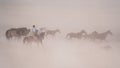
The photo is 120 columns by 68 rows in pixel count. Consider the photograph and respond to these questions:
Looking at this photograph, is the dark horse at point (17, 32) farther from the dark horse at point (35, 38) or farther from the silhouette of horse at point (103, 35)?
the silhouette of horse at point (103, 35)

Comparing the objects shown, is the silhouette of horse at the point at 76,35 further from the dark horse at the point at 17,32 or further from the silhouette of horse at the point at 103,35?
the dark horse at the point at 17,32

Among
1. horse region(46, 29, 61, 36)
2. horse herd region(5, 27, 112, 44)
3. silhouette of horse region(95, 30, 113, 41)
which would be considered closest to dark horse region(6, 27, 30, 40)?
horse herd region(5, 27, 112, 44)

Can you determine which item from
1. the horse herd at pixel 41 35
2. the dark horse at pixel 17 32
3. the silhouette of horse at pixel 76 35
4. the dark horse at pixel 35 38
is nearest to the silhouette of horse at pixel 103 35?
the horse herd at pixel 41 35

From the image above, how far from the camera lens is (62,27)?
71.5 inches

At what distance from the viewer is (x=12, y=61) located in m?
1.74

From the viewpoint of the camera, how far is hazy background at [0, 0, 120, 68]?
176cm

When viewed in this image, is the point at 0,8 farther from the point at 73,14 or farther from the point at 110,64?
the point at 110,64

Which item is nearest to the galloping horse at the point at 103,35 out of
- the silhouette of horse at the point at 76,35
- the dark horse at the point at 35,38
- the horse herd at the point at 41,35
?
the horse herd at the point at 41,35

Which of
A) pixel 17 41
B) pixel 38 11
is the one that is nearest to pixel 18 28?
pixel 17 41

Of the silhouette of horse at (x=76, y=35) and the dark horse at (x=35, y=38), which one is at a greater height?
the silhouette of horse at (x=76, y=35)

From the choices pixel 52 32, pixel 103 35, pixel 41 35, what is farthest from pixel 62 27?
pixel 103 35

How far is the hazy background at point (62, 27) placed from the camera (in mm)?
1756

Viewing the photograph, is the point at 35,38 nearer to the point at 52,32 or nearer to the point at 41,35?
the point at 41,35

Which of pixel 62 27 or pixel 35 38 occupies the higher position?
pixel 62 27
